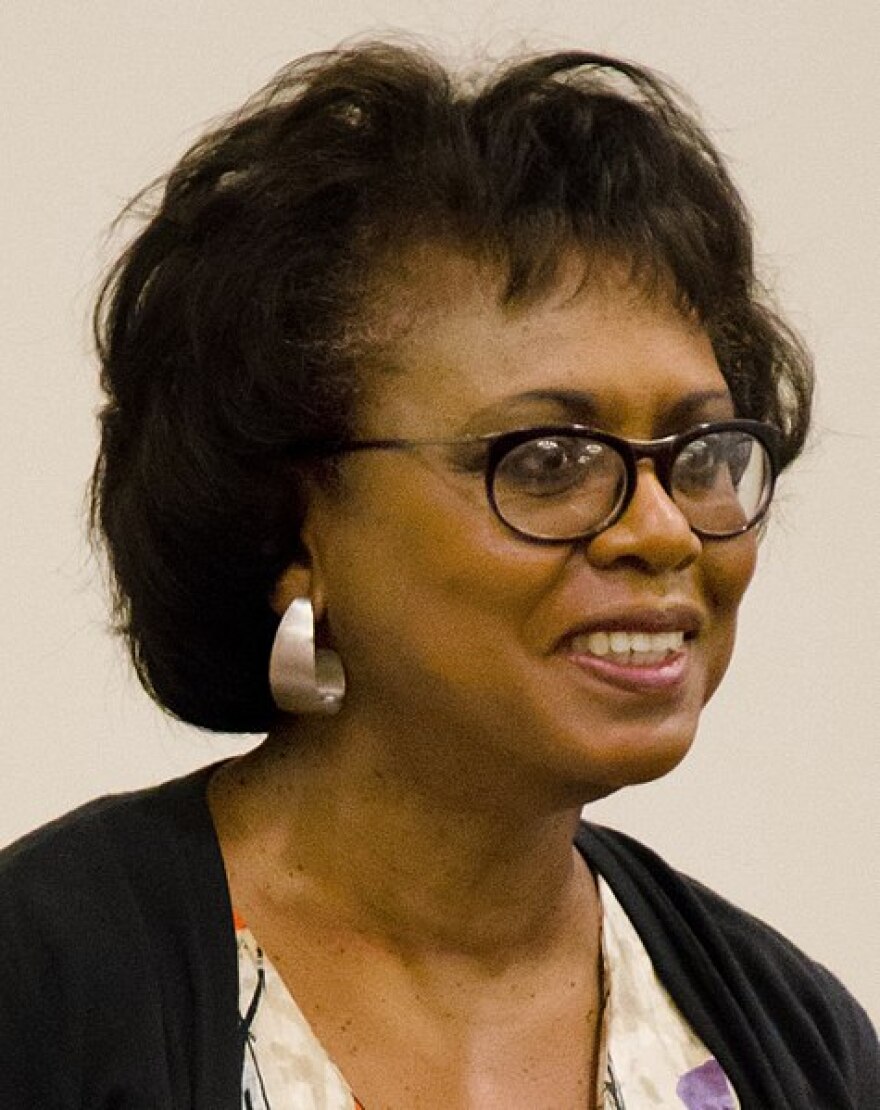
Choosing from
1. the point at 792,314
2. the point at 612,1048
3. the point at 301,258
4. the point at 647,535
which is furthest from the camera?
the point at 792,314

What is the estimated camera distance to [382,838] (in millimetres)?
2070

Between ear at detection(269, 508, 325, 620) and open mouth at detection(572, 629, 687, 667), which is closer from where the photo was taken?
open mouth at detection(572, 629, 687, 667)

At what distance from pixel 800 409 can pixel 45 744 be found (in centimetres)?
103

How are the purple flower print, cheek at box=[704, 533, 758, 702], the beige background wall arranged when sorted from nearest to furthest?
cheek at box=[704, 533, 758, 702] → the purple flower print → the beige background wall

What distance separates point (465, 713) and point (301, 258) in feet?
1.14

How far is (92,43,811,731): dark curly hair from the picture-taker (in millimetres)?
2004

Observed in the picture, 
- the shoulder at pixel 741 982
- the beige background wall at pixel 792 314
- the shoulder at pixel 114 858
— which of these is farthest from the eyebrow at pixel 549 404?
the beige background wall at pixel 792 314

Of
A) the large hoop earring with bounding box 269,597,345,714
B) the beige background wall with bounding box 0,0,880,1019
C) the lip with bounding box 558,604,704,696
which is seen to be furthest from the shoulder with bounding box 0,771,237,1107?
the beige background wall with bounding box 0,0,880,1019

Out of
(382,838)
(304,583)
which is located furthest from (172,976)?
(304,583)

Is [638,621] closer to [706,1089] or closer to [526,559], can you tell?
[526,559]

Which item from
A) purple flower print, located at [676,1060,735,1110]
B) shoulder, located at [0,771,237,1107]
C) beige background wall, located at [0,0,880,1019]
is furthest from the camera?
beige background wall, located at [0,0,880,1019]

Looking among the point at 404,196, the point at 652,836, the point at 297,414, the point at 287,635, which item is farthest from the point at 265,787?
the point at 652,836

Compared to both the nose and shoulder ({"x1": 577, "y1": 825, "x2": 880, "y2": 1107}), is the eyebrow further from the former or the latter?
shoulder ({"x1": 577, "y1": 825, "x2": 880, "y2": 1107})

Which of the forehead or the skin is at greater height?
the forehead
